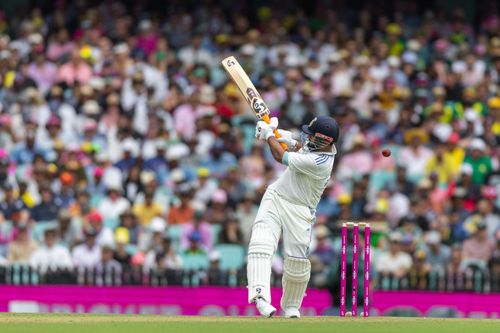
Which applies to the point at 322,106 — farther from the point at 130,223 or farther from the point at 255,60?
the point at 130,223

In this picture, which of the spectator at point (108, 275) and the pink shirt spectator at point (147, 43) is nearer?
the spectator at point (108, 275)

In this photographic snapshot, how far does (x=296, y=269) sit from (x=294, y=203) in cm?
Result: 52

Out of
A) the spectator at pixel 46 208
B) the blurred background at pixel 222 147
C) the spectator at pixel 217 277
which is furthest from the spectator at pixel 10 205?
the spectator at pixel 217 277

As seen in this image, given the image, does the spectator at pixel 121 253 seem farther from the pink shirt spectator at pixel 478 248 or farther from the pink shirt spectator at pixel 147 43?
the pink shirt spectator at pixel 147 43

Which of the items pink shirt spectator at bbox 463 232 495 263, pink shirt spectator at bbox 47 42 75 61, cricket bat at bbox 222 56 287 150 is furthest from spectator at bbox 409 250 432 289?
pink shirt spectator at bbox 47 42 75 61

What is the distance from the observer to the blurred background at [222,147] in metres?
16.6

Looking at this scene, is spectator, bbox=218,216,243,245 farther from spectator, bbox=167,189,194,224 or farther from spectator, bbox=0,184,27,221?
spectator, bbox=0,184,27,221

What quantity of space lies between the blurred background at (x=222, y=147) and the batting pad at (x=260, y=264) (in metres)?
3.94

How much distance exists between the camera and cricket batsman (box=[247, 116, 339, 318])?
12398 mm

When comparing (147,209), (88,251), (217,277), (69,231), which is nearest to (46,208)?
(69,231)

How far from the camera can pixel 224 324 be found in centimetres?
1188

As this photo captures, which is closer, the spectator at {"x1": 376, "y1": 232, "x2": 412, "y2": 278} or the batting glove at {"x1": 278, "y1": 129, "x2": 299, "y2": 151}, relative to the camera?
the batting glove at {"x1": 278, "y1": 129, "x2": 299, "y2": 151}

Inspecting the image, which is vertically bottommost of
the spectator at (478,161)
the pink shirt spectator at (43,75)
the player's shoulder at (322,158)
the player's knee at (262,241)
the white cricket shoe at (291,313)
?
the white cricket shoe at (291,313)

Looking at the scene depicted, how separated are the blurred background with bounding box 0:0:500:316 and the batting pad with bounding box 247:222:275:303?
394 centimetres
